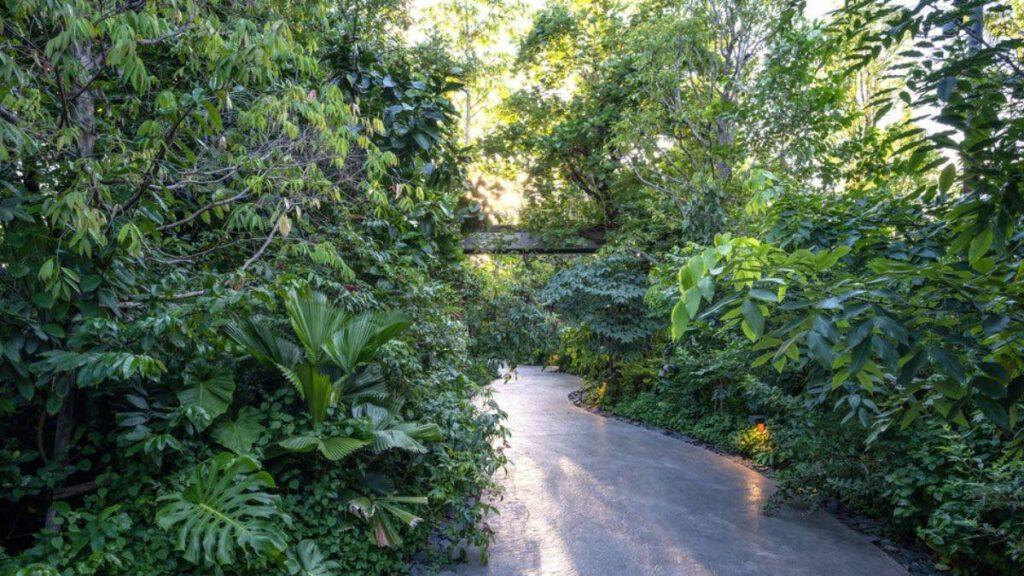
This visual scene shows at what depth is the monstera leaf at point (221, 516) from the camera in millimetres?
2650

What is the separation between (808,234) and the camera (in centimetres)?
352

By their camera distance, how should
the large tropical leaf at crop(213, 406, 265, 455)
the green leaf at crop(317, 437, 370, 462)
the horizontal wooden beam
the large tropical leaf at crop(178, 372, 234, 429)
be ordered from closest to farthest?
the large tropical leaf at crop(178, 372, 234, 429) → the large tropical leaf at crop(213, 406, 265, 455) → the green leaf at crop(317, 437, 370, 462) → the horizontal wooden beam

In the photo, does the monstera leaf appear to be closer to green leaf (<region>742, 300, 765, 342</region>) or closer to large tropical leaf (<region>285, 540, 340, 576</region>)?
large tropical leaf (<region>285, 540, 340, 576</region>)

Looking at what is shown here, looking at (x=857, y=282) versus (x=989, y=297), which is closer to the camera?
(x=989, y=297)

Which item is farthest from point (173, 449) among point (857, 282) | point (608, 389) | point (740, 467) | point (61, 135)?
point (608, 389)

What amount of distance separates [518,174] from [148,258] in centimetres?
929

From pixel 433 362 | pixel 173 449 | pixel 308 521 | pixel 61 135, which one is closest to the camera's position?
pixel 61 135

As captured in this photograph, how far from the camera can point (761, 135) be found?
23.3 feet

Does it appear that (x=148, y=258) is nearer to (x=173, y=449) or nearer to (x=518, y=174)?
(x=173, y=449)

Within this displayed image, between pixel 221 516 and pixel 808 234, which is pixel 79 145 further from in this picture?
pixel 808 234

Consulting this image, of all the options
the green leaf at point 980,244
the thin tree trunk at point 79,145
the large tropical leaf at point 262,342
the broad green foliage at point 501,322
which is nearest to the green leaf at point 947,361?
the green leaf at point 980,244

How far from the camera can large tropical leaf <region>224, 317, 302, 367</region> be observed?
3.48m

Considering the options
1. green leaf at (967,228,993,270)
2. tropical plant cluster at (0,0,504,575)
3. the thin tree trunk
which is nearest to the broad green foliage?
tropical plant cluster at (0,0,504,575)

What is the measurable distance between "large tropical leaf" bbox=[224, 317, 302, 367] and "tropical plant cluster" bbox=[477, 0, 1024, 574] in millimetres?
2372
